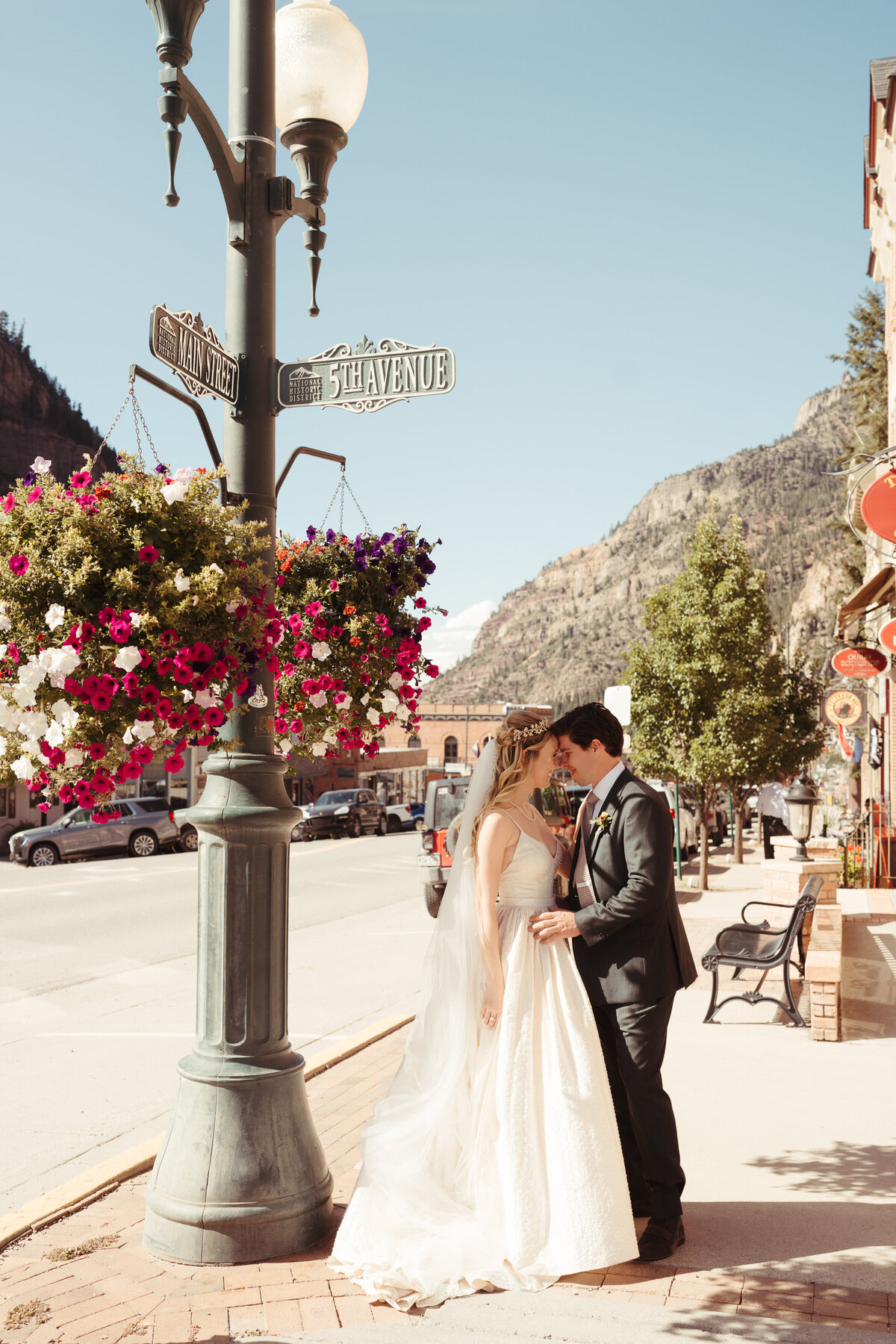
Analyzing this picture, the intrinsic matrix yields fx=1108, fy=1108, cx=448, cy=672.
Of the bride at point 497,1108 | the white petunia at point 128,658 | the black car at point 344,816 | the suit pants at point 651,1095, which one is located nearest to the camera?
the white petunia at point 128,658

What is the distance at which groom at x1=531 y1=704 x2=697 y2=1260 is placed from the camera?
409 cm

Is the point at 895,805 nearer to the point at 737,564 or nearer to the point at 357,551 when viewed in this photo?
the point at 737,564

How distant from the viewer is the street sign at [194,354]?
145 inches

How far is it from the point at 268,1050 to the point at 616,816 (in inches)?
61.9

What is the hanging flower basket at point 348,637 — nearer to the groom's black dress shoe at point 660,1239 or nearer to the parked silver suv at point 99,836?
the groom's black dress shoe at point 660,1239

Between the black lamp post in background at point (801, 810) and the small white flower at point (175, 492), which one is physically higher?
the small white flower at point (175, 492)

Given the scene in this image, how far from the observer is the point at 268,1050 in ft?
13.4

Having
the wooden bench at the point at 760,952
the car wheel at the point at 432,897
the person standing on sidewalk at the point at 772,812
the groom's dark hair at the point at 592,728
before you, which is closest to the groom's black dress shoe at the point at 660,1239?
the groom's dark hair at the point at 592,728

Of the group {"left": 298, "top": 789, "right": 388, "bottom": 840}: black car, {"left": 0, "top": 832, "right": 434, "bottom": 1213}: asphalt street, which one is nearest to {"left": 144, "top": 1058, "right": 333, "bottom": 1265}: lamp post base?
{"left": 0, "top": 832, "right": 434, "bottom": 1213}: asphalt street

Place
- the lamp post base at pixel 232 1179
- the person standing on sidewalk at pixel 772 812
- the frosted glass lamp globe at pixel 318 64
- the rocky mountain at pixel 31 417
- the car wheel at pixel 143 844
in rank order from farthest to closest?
the rocky mountain at pixel 31 417, the person standing on sidewalk at pixel 772 812, the car wheel at pixel 143 844, the frosted glass lamp globe at pixel 318 64, the lamp post base at pixel 232 1179

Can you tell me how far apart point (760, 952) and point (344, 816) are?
96.5 ft

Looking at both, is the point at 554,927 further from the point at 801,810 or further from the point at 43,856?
the point at 43,856

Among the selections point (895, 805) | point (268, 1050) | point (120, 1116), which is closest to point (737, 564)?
point (895, 805)

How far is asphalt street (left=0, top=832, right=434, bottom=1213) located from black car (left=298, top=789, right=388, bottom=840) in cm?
1549
